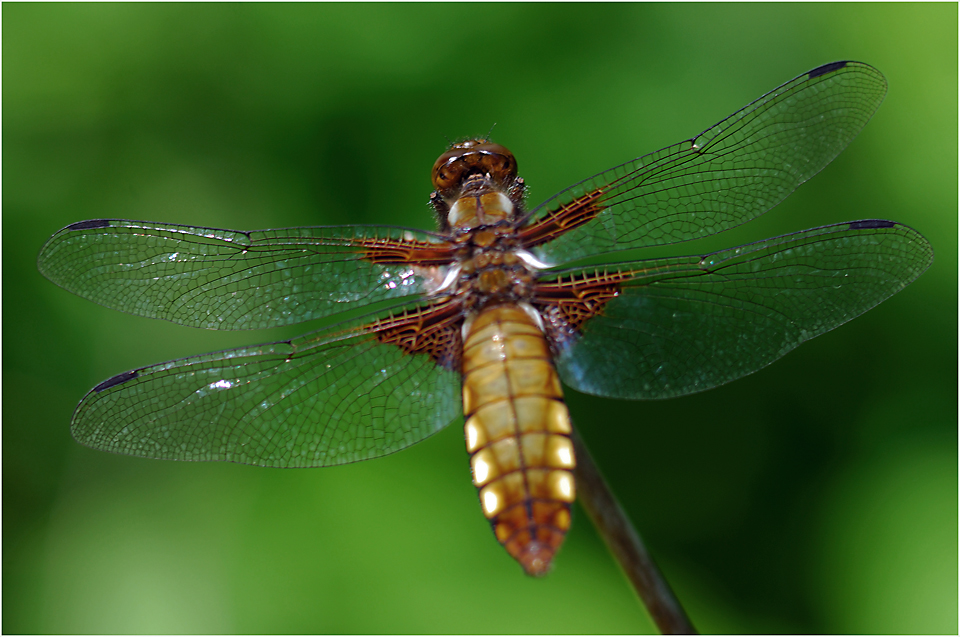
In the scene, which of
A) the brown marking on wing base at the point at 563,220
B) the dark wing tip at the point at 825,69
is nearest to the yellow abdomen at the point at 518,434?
the brown marking on wing base at the point at 563,220

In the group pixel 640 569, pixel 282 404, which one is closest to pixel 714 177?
pixel 640 569

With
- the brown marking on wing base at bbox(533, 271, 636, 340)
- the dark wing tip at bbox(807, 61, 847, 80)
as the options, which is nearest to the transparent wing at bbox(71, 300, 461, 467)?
the brown marking on wing base at bbox(533, 271, 636, 340)

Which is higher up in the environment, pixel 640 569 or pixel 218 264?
pixel 218 264

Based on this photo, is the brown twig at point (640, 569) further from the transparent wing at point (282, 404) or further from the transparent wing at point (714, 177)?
the transparent wing at point (714, 177)

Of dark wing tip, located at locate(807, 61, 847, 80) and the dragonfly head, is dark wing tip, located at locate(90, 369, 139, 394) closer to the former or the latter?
the dragonfly head

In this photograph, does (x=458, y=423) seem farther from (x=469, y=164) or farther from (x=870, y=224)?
(x=870, y=224)

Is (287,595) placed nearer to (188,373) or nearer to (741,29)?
(188,373)
